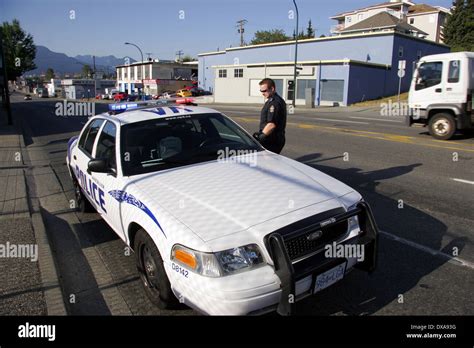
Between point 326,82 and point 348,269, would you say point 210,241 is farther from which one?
point 326,82

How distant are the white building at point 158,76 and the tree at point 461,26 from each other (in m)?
48.4

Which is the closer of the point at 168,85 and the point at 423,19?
the point at 423,19

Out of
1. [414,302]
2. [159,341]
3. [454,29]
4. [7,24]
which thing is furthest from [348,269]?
[7,24]

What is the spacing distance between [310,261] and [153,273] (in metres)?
1.37

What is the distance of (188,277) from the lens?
2.78 meters

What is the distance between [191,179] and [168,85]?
76.4 meters

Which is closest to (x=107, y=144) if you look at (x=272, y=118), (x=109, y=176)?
(x=109, y=176)

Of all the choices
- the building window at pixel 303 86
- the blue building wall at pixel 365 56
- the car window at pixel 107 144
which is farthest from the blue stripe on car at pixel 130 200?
the building window at pixel 303 86

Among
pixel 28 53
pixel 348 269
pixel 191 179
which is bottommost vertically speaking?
pixel 348 269

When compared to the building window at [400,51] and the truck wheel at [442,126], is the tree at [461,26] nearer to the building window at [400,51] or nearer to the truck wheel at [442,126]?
the building window at [400,51]

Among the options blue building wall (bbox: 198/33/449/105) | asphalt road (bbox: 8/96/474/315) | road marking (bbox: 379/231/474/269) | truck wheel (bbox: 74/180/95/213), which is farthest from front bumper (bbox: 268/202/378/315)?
blue building wall (bbox: 198/33/449/105)

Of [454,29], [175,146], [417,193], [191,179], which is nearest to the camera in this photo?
[191,179]

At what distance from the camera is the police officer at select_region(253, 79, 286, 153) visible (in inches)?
233

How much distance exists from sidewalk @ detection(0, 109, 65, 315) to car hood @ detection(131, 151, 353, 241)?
1275 millimetres
